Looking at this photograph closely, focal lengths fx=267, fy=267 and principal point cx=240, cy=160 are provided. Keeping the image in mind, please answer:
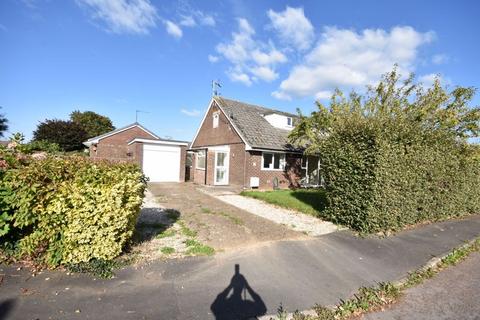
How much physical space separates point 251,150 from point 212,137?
4.96 metres

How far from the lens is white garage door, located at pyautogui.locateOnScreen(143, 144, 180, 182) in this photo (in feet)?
64.4

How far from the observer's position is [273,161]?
708 inches

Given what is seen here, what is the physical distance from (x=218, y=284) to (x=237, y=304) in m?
0.59

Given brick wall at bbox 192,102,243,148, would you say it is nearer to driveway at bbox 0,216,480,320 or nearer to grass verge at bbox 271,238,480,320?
driveway at bbox 0,216,480,320

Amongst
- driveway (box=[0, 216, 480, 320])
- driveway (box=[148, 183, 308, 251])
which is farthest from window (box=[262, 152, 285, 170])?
driveway (box=[0, 216, 480, 320])

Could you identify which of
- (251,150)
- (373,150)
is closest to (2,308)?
(373,150)

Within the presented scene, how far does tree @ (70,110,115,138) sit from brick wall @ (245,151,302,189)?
135 ft

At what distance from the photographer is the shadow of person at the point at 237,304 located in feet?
11.8

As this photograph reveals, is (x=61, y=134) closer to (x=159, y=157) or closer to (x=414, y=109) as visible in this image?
(x=159, y=157)

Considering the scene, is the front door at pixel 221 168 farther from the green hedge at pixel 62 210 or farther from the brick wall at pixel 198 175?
the green hedge at pixel 62 210

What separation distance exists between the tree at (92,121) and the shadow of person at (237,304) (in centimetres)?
5106

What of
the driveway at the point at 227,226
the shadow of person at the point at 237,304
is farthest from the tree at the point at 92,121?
the shadow of person at the point at 237,304

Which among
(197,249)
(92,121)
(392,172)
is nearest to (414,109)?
(392,172)

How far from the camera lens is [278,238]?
6.93 meters
